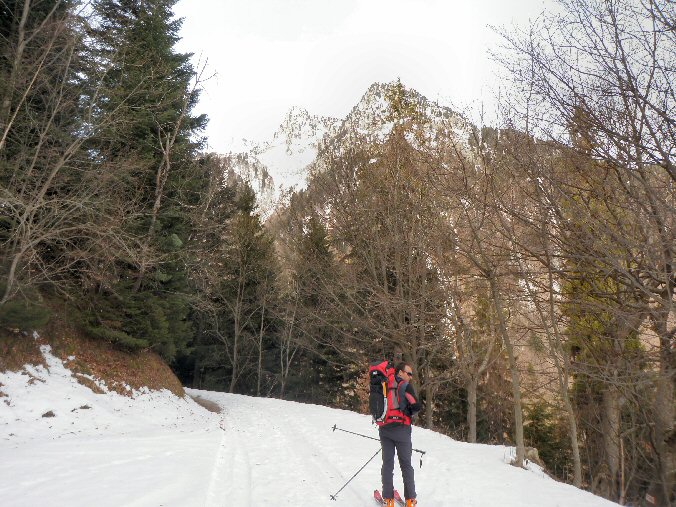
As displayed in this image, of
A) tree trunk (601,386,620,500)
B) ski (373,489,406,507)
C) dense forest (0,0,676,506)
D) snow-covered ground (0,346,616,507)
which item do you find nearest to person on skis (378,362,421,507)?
ski (373,489,406,507)

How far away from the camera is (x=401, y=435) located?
17.6 feet

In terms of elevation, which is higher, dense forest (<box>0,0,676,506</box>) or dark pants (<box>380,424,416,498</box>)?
dense forest (<box>0,0,676,506</box>)

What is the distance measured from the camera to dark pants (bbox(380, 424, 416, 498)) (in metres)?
5.24

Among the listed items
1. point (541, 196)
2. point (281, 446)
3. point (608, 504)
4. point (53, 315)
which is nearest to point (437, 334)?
point (281, 446)

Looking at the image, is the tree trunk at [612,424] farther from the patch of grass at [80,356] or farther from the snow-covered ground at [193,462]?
the patch of grass at [80,356]

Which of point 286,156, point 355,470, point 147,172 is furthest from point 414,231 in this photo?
point 286,156

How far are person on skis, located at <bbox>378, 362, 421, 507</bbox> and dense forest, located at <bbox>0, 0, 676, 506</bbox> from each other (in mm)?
2643

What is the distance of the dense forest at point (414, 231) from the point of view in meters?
4.97

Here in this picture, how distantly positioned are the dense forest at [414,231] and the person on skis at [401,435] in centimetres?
264

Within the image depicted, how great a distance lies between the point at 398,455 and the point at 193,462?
3.65m

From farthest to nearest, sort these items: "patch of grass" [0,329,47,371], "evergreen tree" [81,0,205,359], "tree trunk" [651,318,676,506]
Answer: "evergreen tree" [81,0,205,359] → "patch of grass" [0,329,47,371] → "tree trunk" [651,318,676,506]

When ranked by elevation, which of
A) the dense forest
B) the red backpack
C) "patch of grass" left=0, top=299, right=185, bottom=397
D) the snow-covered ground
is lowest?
the snow-covered ground

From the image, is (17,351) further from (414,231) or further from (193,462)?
(414,231)

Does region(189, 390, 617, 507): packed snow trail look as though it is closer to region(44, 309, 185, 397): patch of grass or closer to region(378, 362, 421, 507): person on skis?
region(378, 362, 421, 507): person on skis
